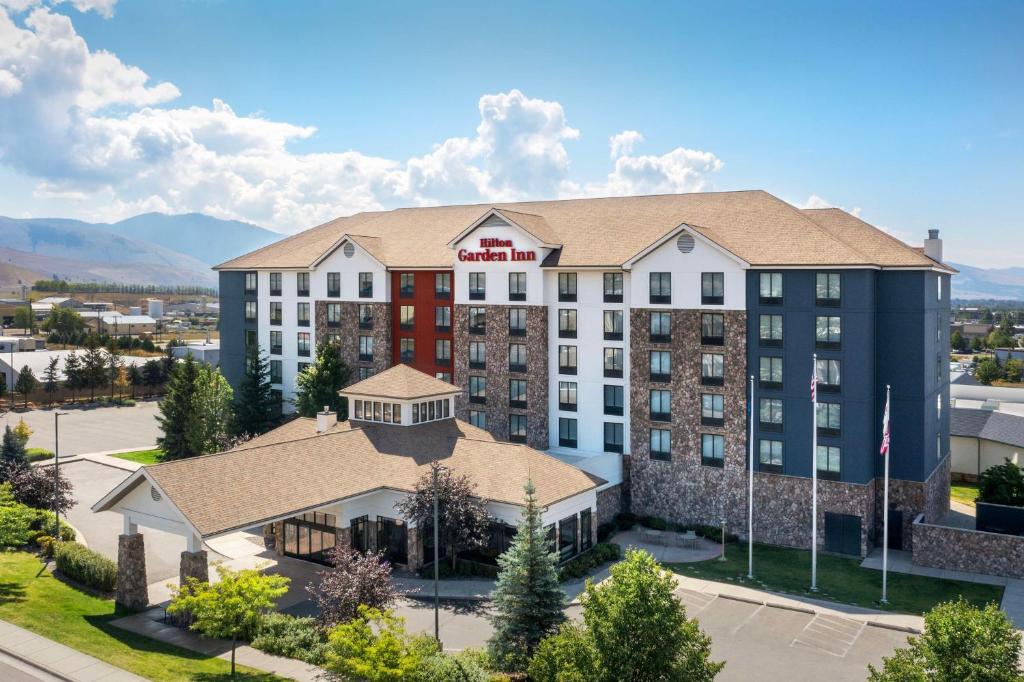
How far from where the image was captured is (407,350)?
61.9 meters

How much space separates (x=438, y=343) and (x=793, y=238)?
26.0 meters

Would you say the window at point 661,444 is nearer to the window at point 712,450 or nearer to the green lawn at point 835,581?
the window at point 712,450

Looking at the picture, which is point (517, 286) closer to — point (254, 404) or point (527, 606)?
point (254, 404)

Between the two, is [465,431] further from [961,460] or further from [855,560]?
[961,460]

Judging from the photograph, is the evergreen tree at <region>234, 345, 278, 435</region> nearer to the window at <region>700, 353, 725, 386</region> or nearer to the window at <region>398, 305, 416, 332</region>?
the window at <region>398, 305, 416, 332</region>

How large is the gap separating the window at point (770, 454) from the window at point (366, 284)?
31.5m

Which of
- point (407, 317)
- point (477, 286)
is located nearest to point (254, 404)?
point (407, 317)

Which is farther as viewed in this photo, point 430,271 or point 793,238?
point 430,271

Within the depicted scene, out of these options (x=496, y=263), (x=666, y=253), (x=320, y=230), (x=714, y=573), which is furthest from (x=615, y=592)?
(x=320, y=230)

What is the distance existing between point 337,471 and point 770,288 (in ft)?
86.2

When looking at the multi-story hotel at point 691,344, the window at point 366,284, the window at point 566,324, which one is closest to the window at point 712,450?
the multi-story hotel at point 691,344

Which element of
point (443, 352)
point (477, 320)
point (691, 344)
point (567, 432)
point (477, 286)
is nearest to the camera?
point (691, 344)

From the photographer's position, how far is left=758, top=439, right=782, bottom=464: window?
46.4 meters

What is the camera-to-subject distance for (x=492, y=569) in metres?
40.8
